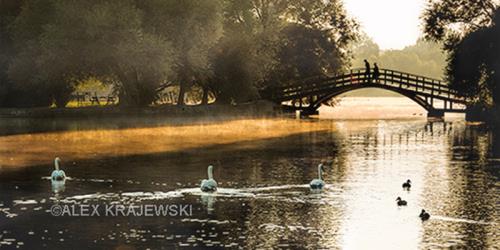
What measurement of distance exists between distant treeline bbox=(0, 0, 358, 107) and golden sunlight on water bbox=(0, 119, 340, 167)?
8742 mm

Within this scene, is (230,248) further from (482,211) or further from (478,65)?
(478,65)

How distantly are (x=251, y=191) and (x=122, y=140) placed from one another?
2203 cm

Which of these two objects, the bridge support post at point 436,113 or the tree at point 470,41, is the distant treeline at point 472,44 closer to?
the tree at point 470,41

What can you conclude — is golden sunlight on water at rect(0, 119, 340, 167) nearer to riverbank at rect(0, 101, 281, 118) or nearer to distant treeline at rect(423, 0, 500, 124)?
riverbank at rect(0, 101, 281, 118)

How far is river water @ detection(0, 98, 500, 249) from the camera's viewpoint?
1941 cm

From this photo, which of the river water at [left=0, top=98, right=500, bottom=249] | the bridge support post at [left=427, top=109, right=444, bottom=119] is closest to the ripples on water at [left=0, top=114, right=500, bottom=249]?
the river water at [left=0, top=98, right=500, bottom=249]

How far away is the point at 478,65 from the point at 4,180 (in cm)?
5049

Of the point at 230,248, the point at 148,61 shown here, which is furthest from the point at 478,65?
the point at 230,248

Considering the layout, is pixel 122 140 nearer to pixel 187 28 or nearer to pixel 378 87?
pixel 187 28

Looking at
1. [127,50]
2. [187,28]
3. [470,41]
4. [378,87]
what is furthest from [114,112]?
[470,41]

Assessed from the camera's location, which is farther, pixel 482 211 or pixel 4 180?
pixel 4 180

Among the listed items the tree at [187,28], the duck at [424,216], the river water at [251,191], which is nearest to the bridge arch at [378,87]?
the tree at [187,28]

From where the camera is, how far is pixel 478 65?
232ft

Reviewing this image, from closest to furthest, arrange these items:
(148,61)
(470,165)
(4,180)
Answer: (4,180)
(470,165)
(148,61)
